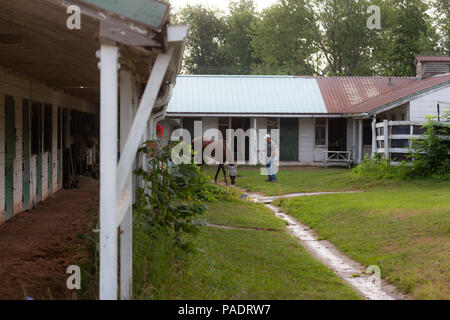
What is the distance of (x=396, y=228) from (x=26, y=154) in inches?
276

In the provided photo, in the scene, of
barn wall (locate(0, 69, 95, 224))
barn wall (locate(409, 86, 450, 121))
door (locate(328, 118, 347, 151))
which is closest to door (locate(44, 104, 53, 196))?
barn wall (locate(0, 69, 95, 224))

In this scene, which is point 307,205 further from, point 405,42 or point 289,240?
point 405,42

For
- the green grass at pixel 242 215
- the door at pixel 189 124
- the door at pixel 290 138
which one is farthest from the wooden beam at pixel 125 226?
the door at pixel 290 138

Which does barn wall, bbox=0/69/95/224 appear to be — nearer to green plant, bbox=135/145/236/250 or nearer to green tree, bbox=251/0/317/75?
green plant, bbox=135/145/236/250

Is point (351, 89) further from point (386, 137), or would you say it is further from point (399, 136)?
point (399, 136)

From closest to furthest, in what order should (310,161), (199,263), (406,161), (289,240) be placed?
(199,263) < (289,240) < (406,161) < (310,161)

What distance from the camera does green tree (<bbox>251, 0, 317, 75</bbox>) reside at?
48.5 m

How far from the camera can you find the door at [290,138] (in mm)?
28031

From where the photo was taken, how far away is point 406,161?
18672mm

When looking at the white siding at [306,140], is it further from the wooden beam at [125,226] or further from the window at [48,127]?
the wooden beam at [125,226]

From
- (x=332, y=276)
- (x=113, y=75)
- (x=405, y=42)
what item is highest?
(x=405, y=42)
